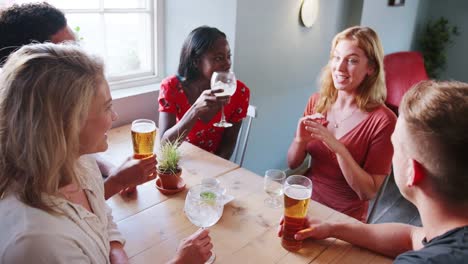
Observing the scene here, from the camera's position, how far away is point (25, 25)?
1.41 m

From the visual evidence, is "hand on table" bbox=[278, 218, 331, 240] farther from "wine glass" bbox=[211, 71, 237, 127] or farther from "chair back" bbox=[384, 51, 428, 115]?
"chair back" bbox=[384, 51, 428, 115]

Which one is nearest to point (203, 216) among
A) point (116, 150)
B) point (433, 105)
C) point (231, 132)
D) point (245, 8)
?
point (433, 105)

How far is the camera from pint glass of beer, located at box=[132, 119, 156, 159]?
4.33 ft

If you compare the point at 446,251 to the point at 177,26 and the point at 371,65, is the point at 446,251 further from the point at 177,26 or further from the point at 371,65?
the point at 177,26

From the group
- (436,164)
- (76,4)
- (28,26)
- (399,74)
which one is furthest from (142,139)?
(399,74)

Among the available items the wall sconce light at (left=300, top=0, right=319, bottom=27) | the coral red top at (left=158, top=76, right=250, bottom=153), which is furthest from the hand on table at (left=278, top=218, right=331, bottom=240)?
the wall sconce light at (left=300, top=0, right=319, bottom=27)

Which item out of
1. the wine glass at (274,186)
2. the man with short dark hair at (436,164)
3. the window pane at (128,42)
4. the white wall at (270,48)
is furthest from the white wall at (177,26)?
the man with short dark hair at (436,164)

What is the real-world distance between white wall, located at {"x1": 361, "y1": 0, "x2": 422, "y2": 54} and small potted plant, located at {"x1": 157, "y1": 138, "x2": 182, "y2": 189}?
8.25 feet

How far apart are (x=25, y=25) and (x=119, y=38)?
101cm

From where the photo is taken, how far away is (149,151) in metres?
1.35

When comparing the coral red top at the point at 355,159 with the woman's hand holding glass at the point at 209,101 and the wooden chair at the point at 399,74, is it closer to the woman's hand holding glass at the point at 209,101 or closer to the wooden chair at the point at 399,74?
the woman's hand holding glass at the point at 209,101

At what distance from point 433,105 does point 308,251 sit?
1.80 ft

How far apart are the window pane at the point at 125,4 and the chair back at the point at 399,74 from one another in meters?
2.30

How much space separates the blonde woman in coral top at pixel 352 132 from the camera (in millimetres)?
1588
